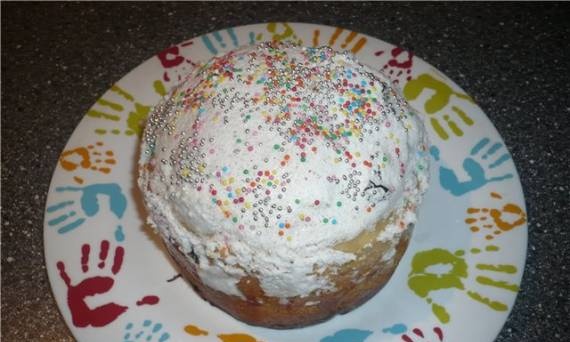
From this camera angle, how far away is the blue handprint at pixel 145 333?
41.3 inches

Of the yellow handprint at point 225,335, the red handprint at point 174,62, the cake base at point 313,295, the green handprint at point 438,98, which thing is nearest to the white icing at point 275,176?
the cake base at point 313,295

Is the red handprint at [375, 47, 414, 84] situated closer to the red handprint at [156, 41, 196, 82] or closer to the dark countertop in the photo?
the dark countertop

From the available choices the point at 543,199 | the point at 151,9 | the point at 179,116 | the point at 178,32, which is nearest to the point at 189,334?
the point at 179,116

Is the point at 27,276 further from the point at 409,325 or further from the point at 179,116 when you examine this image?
the point at 409,325

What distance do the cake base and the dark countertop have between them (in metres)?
0.34

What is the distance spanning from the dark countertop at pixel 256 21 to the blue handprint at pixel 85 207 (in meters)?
0.18

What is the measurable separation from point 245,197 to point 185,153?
135mm

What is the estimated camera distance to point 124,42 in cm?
169

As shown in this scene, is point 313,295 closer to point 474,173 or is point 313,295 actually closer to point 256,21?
point 474,173

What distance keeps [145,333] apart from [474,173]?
734 millimetres

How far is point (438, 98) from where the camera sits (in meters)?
1.32

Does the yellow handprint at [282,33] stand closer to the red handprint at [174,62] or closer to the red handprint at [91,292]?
Answer: the red handprint at [174,62]

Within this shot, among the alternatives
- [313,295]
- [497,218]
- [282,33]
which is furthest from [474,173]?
[282,33]

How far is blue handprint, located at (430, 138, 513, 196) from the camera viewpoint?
1197 mm
